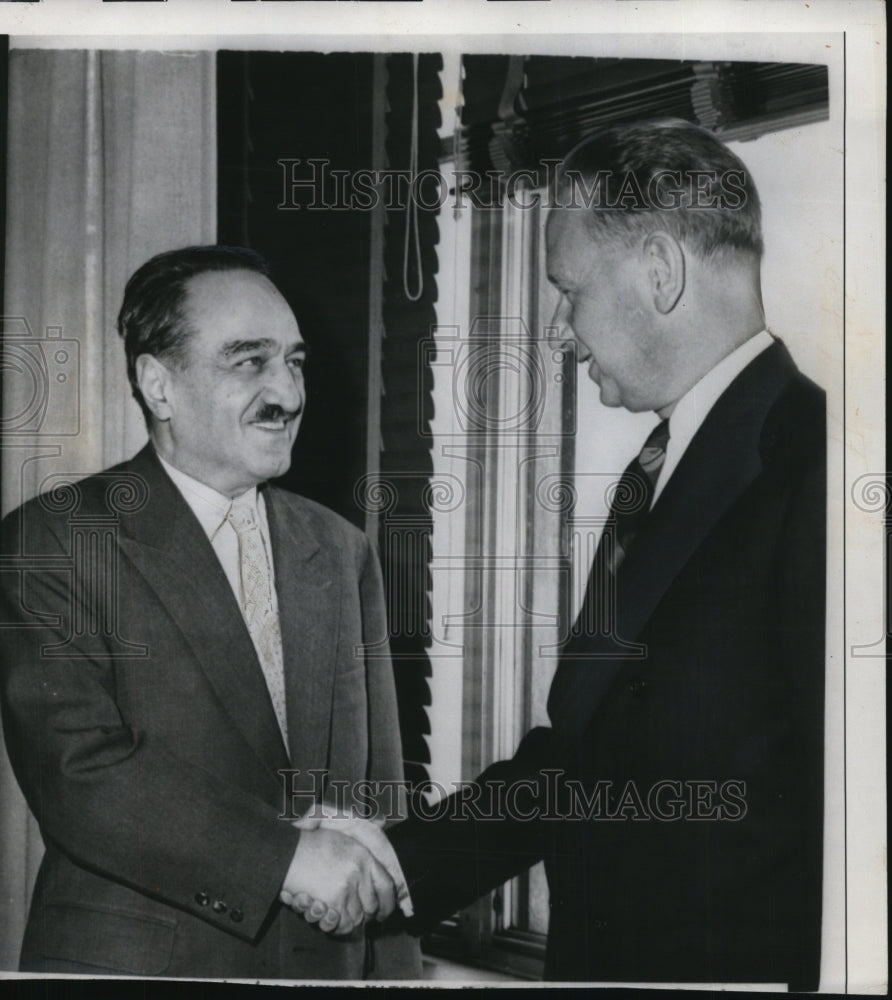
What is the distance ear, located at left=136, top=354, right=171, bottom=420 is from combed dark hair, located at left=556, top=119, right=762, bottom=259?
87 cm

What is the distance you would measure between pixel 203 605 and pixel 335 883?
0.58 m

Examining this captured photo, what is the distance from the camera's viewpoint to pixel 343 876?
7.18 feet

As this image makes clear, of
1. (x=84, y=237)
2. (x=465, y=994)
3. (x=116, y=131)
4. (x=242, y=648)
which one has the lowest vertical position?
(x=465, y=994)

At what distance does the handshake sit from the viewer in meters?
2.17

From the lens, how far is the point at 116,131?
7.46ft

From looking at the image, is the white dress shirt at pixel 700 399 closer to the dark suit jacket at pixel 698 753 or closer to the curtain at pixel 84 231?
the dark suit jacket at pixel 698 753

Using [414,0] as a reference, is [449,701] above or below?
below

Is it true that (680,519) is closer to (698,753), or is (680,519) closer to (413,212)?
(698,753)

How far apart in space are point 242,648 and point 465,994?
796mm


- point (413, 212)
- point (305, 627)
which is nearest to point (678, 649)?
point (305, 627)

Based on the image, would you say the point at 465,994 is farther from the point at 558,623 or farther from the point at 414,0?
the point at 414,0

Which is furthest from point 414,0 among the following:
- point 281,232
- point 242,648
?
point 242,648

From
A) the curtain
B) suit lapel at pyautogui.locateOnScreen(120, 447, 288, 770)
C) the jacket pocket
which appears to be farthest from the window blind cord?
the jacket pocket

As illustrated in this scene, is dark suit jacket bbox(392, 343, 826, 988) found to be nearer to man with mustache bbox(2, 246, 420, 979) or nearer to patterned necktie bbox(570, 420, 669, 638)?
patterned necktie bbox(570, 420, 669, 638)
